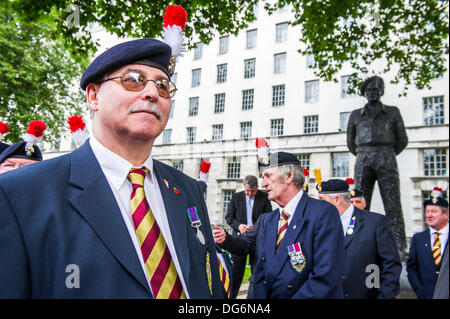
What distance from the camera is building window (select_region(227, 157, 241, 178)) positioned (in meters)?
23.5

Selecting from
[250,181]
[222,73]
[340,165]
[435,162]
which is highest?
[222,73]

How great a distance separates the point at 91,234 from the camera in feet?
4.23

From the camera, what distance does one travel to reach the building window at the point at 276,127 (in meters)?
27.0

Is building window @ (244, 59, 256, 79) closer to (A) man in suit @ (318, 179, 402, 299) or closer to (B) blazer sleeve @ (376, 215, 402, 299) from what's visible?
(A) man in suit @ (318, 179, 402, 299)

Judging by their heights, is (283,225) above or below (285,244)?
above

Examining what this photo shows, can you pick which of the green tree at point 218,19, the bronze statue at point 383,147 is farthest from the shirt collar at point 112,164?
the green tree at point 218,19

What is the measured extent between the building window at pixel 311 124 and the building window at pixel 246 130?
5.14m

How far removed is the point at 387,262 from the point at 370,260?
7.3 inches

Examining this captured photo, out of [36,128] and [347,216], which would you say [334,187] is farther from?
[36,128]

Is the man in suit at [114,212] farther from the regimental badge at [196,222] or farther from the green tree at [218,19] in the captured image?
the green tree at [218,19]

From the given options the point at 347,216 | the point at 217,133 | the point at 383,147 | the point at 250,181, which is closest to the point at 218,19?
the point at 250,181

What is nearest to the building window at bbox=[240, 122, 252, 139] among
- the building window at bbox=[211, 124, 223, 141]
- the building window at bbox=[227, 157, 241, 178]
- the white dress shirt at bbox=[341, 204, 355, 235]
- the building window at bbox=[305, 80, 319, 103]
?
the building window at bbox=[227, 157, 241, 178]

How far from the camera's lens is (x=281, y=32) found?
80.4 ft
